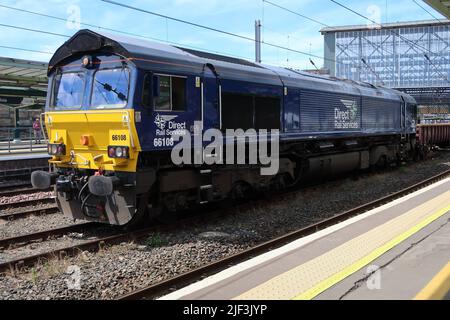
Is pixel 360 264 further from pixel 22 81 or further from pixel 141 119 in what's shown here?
pixel 22 81

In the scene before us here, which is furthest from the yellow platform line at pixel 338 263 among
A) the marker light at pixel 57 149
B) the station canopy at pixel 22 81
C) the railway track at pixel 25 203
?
the station canopy at pixel 22 81

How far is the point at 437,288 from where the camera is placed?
4789 millimetres

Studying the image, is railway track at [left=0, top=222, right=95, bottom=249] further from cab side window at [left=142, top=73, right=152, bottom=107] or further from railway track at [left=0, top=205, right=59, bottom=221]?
cab side window at [left=142, top=73, right=152, bottom=107]

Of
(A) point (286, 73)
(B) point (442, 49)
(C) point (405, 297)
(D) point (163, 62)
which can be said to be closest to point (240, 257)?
(C) point (405, 297)

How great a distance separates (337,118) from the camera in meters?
14.5

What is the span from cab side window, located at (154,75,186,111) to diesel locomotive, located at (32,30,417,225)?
0.02 meters

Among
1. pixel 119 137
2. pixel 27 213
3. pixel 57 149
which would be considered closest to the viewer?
pixel 119 137

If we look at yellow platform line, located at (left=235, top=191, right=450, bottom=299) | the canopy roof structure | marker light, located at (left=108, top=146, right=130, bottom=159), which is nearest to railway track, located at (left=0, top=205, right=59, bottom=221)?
marker light, located at (left=108, top=146, right=130, bottom=159)

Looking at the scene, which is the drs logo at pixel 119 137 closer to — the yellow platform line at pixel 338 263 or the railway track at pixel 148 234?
the railway track at pixel 148 234

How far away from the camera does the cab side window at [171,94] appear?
8.26m

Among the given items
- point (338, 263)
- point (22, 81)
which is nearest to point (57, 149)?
point (338, 263)

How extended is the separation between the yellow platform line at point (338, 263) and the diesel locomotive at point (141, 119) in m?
3.32

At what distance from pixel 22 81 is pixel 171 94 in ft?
62.0

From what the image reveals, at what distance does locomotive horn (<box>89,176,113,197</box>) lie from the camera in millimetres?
7625
